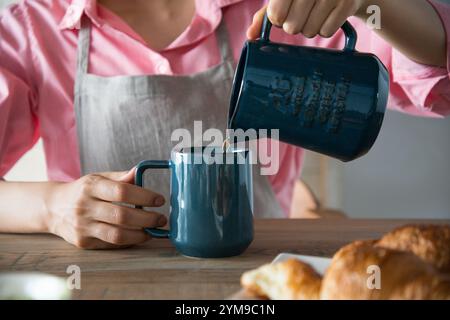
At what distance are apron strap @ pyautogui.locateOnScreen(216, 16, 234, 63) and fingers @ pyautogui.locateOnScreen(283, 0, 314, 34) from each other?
41 centimetres

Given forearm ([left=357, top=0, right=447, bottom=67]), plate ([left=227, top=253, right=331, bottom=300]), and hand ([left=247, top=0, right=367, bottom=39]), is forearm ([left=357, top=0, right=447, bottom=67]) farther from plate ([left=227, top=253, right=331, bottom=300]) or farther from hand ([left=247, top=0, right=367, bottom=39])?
plate ([left=227, top=253, right=331, bottom=300])

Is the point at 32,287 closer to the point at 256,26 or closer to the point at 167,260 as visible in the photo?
the point at 167,260

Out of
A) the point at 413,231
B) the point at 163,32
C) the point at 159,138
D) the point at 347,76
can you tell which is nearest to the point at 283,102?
the point at 347,76

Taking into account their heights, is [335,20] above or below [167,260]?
above

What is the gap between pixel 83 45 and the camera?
1.08 m

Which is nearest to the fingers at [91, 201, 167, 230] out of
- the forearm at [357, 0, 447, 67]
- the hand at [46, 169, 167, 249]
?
the hand at [46, 169, 167, 249]

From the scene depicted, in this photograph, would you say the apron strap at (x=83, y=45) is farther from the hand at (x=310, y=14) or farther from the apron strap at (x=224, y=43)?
the hand at (x=310, y=14)

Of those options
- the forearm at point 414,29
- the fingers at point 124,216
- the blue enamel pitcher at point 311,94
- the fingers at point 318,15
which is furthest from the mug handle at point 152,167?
the forearm at point 414,29

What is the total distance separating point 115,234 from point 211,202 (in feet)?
0.44

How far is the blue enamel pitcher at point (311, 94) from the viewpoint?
24.6 inches

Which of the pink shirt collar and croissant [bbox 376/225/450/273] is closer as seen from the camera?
croissant [bbox 376/225/450/273]

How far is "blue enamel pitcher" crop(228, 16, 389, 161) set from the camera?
62 cm

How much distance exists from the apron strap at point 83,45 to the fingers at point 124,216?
423 mm

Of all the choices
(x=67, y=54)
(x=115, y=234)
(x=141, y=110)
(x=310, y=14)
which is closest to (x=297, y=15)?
(x=310, y=14)
